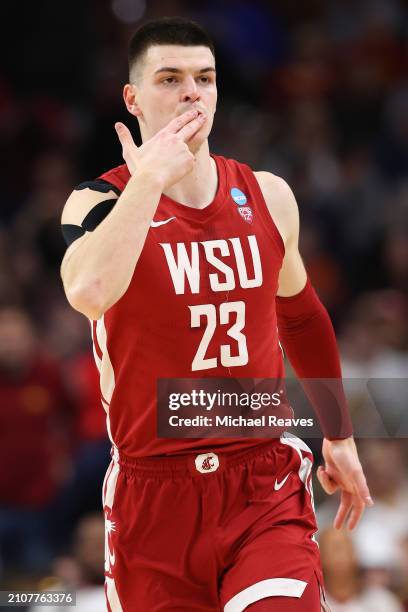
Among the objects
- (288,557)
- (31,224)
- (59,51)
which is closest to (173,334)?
(288,557)

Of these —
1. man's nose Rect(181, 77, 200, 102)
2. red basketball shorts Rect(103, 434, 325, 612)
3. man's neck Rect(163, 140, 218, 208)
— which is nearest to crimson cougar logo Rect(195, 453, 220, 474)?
red basketball shorts Rect(103, 434, 325, 612)

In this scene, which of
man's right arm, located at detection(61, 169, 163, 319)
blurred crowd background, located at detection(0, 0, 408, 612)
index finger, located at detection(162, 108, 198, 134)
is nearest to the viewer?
man's right arm, located at detection(61, 169, 163, 319)

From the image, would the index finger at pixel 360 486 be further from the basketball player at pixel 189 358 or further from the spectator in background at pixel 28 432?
the spectator in background at pixel 28 432

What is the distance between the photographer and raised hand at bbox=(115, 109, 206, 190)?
4434mm

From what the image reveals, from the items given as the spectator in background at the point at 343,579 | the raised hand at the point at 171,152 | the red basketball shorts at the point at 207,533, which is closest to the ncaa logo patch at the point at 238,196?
the raised hand at the point at 171,152

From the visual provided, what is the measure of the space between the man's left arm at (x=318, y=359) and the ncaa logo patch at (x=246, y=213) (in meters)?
0.17

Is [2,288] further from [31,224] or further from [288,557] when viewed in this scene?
[288,557]

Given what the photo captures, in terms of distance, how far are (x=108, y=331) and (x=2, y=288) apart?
5.79m

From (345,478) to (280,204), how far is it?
1.32m

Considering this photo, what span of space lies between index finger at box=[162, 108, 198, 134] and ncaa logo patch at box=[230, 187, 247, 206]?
0.50 metres

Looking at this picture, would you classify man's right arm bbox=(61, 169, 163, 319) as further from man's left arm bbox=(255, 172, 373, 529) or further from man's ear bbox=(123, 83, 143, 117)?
man's left arm bbox=(255, 172, 373, 529)

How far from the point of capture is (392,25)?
13.2 meters

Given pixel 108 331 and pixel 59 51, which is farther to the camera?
pixel 59 51

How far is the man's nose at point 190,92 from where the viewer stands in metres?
4.75
